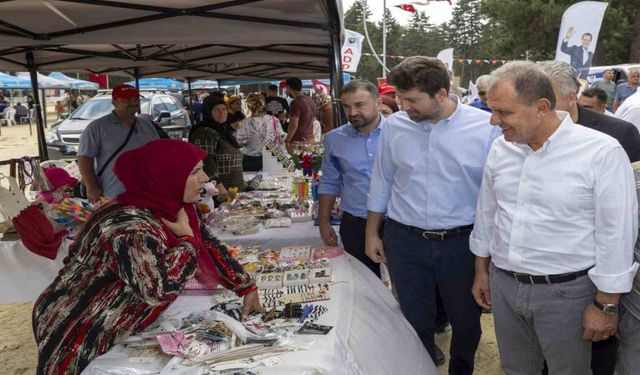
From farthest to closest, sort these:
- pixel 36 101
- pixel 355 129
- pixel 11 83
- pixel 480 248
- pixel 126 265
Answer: pixel 11 83
pixel 36 101
pixel 355 129
pixel 480 248
pixel 126 265

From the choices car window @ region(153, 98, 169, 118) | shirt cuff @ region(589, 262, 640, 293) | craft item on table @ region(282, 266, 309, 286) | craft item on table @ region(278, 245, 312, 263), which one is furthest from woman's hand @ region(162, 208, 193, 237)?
car window @ region(153, 98, 169, 118)

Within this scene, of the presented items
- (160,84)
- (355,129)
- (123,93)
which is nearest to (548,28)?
(160,84)

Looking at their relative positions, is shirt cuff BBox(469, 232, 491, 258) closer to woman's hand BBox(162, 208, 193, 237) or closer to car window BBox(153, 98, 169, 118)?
woman's hand BBox(162, 208, 193, 237)

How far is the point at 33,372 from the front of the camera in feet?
10.8

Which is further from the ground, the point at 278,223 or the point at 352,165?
the point at 352,165

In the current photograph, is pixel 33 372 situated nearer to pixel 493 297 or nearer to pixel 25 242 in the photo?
pixel 25 242

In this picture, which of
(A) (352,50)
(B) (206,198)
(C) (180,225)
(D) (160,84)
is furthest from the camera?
(D) (160,84)

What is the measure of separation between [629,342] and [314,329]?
1088 mm

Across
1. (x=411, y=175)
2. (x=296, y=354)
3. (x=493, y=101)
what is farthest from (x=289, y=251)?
(x=493, y=101)

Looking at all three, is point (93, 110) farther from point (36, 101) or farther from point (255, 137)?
point (255, 137)

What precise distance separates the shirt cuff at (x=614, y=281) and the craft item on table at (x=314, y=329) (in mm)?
894

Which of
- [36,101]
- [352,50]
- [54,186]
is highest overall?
[352,50]

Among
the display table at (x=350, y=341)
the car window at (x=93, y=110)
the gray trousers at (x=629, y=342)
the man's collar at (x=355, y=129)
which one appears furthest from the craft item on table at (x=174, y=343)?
the car window at (x=93, y=110)

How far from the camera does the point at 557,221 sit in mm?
1784
